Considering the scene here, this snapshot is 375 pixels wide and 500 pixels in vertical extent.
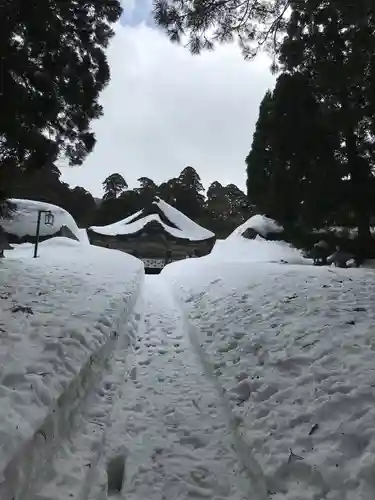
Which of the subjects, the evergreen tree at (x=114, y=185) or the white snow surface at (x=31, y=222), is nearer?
the white snow surface at (x=31, y=222)

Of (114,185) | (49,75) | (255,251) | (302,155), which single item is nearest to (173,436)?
(49,75)

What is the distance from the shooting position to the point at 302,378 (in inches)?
153

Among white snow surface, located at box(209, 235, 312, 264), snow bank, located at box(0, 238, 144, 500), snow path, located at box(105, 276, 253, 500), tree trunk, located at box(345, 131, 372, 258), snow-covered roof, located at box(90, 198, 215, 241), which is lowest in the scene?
snow path, located at box(105, 276, 253, 500)

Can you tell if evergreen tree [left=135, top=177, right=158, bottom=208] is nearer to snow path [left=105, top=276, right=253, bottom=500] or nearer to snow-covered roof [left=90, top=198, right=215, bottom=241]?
snow-covered roof [left=90, top=198, right=215, bottom=241]

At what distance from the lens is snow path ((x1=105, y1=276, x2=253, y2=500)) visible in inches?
112

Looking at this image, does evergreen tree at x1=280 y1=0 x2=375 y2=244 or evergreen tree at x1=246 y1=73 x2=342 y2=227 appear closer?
evergreen tree at x1=280 y1=0 x2=375 y2=244

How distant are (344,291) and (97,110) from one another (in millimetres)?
5411

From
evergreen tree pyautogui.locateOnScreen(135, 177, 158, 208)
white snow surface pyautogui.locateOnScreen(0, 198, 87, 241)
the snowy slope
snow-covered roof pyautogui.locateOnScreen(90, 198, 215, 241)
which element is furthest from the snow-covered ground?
evergreen tree pyautogui.locateOnScreen(135, 177, 158, 208)

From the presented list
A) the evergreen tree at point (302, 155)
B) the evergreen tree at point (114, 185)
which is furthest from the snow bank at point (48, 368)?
the evergreen tree at point (114, 185)

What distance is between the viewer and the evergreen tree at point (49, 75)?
461cm

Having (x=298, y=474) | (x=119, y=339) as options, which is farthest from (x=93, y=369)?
(x=298, y=474)

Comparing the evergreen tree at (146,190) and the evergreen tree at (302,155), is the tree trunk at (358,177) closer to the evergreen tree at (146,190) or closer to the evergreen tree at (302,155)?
the evergreen tree at (302,155)

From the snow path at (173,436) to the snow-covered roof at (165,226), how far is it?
838 inches

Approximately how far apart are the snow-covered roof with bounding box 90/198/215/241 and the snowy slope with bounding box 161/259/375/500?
19381 mm
